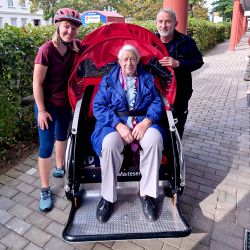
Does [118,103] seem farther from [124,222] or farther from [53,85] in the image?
[124,222]

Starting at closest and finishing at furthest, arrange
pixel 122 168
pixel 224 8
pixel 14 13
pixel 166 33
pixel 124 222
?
1. pixel 124 222
2. pixel 122 168
3. pixel 166 33
4. pixel 14 13
5. pixel 224 8

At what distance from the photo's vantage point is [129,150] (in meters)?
2.71

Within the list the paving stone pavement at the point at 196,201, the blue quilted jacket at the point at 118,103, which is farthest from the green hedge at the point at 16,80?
the blue quilted jacket at the point at 118,103

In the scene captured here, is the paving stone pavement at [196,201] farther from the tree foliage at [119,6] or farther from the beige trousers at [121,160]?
the tree foliage at [119,6]

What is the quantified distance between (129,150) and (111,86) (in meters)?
0.65

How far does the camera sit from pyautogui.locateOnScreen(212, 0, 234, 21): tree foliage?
50787mm

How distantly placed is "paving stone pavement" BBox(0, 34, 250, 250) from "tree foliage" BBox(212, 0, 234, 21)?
52.2 meters

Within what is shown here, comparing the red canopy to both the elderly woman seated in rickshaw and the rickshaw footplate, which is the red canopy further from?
the rickshaw footplate

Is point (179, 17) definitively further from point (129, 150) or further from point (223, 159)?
point (129, 150)

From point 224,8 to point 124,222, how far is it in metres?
58.1

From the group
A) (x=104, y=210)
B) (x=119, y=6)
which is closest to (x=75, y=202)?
(x=104, y=210)

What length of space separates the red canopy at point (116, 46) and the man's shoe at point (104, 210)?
100 cm

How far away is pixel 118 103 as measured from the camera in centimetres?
276

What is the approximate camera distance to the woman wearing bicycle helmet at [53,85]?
2.58 m
